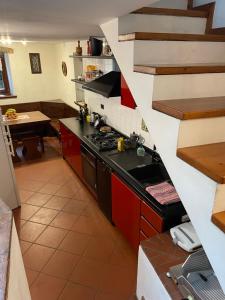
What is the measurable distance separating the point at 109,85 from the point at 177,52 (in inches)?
66.8

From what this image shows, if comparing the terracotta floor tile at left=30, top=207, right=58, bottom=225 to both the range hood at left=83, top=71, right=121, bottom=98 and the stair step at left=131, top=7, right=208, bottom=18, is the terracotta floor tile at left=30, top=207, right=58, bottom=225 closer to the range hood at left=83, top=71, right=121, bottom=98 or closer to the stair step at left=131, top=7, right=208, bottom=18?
the range hood at left=83, top=71, right=121, bottom=98

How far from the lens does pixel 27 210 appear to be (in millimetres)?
3162

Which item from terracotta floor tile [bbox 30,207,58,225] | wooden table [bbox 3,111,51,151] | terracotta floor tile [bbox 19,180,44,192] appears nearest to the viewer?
terracotta floor tile [bbox 30,207,58,225]

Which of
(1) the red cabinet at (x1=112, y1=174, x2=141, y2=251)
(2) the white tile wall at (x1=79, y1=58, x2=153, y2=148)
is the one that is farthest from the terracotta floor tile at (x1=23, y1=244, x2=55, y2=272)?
(2) the white tile wall at (x1=79, y1=58, x2=153, y2=148)

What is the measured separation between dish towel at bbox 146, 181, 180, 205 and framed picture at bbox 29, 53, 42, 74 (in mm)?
5253

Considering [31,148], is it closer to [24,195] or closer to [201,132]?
[24,195]

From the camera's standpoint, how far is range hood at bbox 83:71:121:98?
2.80 meters

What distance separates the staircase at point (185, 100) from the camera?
0.84 m

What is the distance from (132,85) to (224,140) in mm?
572

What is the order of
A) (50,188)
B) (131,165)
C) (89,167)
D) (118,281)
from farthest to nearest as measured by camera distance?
(50,188)
(89,167)
(131,165)
(118,281)

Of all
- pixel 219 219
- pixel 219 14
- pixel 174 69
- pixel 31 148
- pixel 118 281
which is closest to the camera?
pixel 219 219

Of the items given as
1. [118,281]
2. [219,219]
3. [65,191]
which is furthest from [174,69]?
[65,191]

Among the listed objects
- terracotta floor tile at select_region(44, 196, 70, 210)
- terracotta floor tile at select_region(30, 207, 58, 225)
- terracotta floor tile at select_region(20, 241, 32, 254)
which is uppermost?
terracotta floor tile at select_region(44, 196, 70, 210)

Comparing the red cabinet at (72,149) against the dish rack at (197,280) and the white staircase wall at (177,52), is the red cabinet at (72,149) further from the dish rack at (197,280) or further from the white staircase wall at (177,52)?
the dish rack at (197,280)
